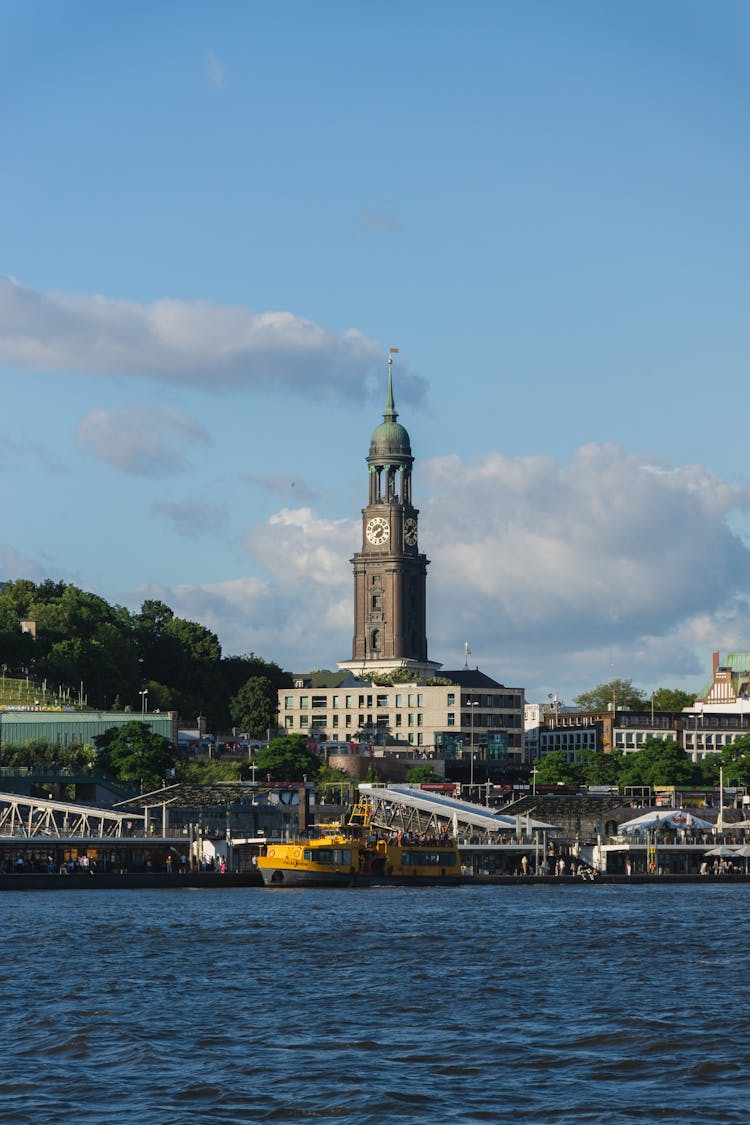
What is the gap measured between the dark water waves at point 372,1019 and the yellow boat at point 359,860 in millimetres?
33718

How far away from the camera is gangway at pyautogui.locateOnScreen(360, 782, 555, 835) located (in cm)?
17375

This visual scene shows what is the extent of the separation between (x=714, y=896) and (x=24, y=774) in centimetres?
8222

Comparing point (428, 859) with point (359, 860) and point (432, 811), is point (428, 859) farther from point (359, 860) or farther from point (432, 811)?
point (432, 811)

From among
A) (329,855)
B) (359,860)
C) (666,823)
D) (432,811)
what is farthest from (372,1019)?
(666,823)

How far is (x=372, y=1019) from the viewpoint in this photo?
62344 millimetres

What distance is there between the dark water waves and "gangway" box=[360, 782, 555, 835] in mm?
64460

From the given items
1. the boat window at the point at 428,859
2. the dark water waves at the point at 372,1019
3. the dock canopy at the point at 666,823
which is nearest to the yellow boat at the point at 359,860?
the boat window at the point at 428,859

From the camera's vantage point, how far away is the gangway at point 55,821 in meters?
155

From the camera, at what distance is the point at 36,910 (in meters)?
114

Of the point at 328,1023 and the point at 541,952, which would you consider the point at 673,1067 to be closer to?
the point at 328,1023

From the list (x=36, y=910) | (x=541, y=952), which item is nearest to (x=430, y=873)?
(x=36, y=910)

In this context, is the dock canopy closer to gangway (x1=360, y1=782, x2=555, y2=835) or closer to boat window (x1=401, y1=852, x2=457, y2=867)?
gangway (x1=360, y1=782, x2=555, y2=835)

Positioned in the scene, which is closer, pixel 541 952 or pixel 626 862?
pixel 541 952

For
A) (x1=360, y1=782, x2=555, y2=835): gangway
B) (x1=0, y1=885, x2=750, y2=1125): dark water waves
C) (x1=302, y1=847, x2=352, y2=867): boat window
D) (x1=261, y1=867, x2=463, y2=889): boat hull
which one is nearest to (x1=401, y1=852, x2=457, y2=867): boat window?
(x1=261, y1=867, x2=463, y2=889): boat hull
